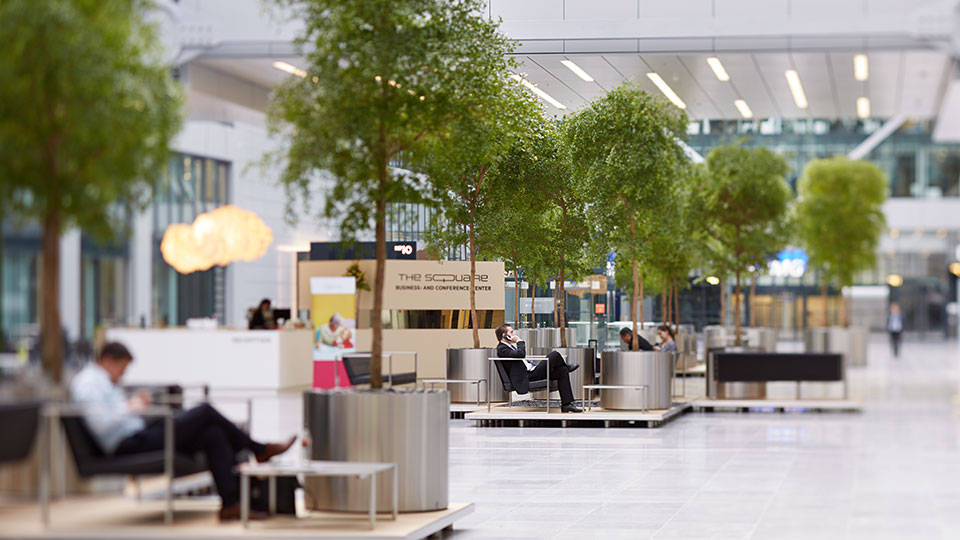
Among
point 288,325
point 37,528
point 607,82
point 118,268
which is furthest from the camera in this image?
point 607,82

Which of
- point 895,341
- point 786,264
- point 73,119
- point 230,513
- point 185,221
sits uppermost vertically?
point 786,264

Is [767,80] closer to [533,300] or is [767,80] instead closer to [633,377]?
[633,377]

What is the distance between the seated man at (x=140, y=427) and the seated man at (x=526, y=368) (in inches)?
372

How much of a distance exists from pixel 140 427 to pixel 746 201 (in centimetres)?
2085

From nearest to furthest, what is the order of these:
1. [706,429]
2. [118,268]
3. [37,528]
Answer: [37,528] → [118,268] → [706,429]

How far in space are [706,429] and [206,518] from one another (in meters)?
10.7

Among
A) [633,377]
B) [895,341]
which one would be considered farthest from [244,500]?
[633,377]

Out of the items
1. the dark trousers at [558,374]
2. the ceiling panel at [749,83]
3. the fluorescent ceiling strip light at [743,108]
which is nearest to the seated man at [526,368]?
the dark trousers at [558,374]

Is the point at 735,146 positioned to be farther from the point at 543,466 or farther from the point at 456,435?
the point at 543,466

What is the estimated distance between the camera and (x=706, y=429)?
642 inches

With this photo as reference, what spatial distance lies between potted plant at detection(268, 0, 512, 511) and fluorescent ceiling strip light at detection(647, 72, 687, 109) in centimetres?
469

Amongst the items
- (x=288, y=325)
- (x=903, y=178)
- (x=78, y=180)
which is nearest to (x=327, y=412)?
(x=288, y=325)

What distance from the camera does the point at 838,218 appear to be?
1673cm

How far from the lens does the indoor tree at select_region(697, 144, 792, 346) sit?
2495 centimetres
